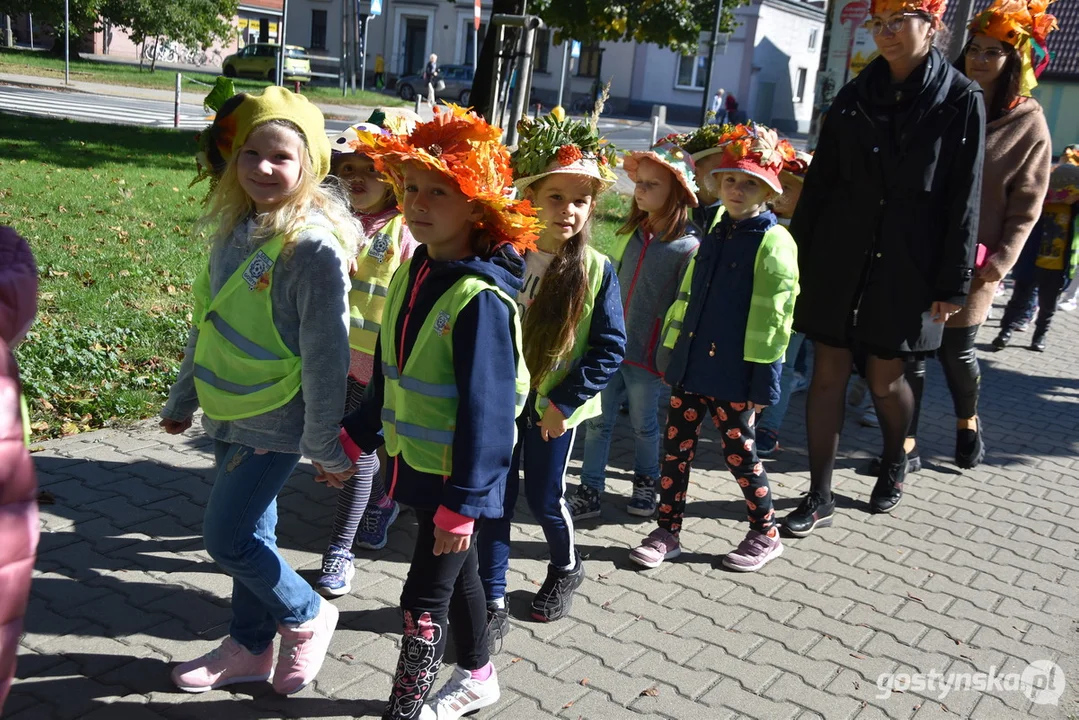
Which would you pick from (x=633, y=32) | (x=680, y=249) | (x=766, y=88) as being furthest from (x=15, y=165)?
(x=766, y=88)

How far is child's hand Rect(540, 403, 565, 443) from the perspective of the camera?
3.59 metres

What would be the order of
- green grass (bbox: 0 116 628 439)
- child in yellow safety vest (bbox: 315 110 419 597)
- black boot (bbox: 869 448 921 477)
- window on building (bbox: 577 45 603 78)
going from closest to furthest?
child in yellow safety vest (bbox: 315 110 419 597) → green grass (bbox: 0 116 628 439) → black boot (bbox: 869 448 921 477) → window on building (bbox: 577 45 603 78)

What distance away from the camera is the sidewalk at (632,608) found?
338 centimetres

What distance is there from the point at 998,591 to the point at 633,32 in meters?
19.2

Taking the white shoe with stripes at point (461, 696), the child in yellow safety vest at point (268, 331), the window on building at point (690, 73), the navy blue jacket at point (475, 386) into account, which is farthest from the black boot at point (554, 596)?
the window on building at point (690, 73)

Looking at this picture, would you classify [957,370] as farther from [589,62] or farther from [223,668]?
[589,62]

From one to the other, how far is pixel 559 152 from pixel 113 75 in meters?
33.4

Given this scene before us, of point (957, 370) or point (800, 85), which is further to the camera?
point (800, 85)

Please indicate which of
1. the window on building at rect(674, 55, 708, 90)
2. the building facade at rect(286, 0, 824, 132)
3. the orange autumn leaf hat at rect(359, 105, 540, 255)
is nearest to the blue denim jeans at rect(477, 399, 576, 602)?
the orange autumn leaf hat at rect(359, 105, 540, 255)

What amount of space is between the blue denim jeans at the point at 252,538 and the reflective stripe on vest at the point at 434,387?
1.58 ft

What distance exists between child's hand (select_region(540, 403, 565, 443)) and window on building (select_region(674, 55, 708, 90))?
161 ft

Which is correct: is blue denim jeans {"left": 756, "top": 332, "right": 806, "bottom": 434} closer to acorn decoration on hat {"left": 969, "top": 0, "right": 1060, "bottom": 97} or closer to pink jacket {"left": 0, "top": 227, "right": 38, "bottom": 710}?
acorn decoration on hat {"left": 969, "top": 0, "right": 1060, "bottom": 97}

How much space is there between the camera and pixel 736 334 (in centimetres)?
427

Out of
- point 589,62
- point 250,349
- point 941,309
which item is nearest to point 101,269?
point 250,349
